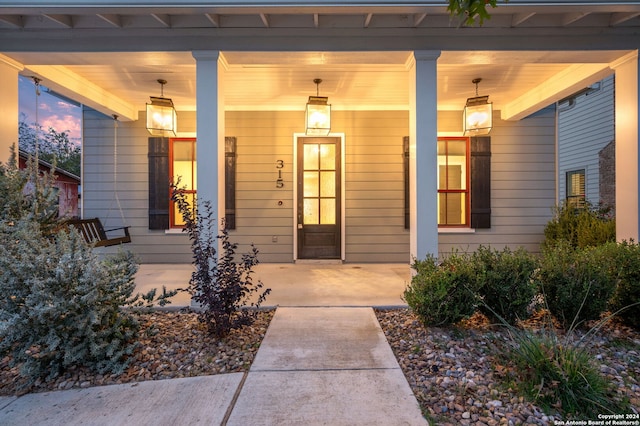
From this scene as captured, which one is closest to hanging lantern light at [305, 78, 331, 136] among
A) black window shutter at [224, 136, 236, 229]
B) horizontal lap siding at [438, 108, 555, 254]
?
black window shutter at [224, 136, 236, 229]

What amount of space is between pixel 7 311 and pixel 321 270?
3.73m

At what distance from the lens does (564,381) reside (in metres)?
1.98

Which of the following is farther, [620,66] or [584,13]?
[620,66]

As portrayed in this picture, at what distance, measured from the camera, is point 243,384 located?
2227 mm

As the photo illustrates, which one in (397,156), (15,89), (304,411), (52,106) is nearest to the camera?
(304,411)

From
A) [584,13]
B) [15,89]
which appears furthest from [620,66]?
[15,89]

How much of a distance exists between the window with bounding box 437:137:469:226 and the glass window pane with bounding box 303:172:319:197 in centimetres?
216

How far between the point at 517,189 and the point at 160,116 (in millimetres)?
5741

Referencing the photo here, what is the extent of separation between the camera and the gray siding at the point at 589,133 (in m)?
8.52

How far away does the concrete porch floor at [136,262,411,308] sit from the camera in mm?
3824

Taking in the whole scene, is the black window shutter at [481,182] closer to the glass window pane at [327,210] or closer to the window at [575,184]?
the glass window pane at [327,210]

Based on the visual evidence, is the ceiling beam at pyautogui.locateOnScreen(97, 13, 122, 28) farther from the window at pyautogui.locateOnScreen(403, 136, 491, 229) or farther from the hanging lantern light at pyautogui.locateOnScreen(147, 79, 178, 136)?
the window at pyautogui.locateOnScreen(403, 136, 491, 229)

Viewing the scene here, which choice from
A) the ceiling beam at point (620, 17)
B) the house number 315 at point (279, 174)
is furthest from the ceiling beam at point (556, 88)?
the house number 315 at point (279, 174)

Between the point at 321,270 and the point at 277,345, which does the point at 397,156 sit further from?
the point at 277,345
